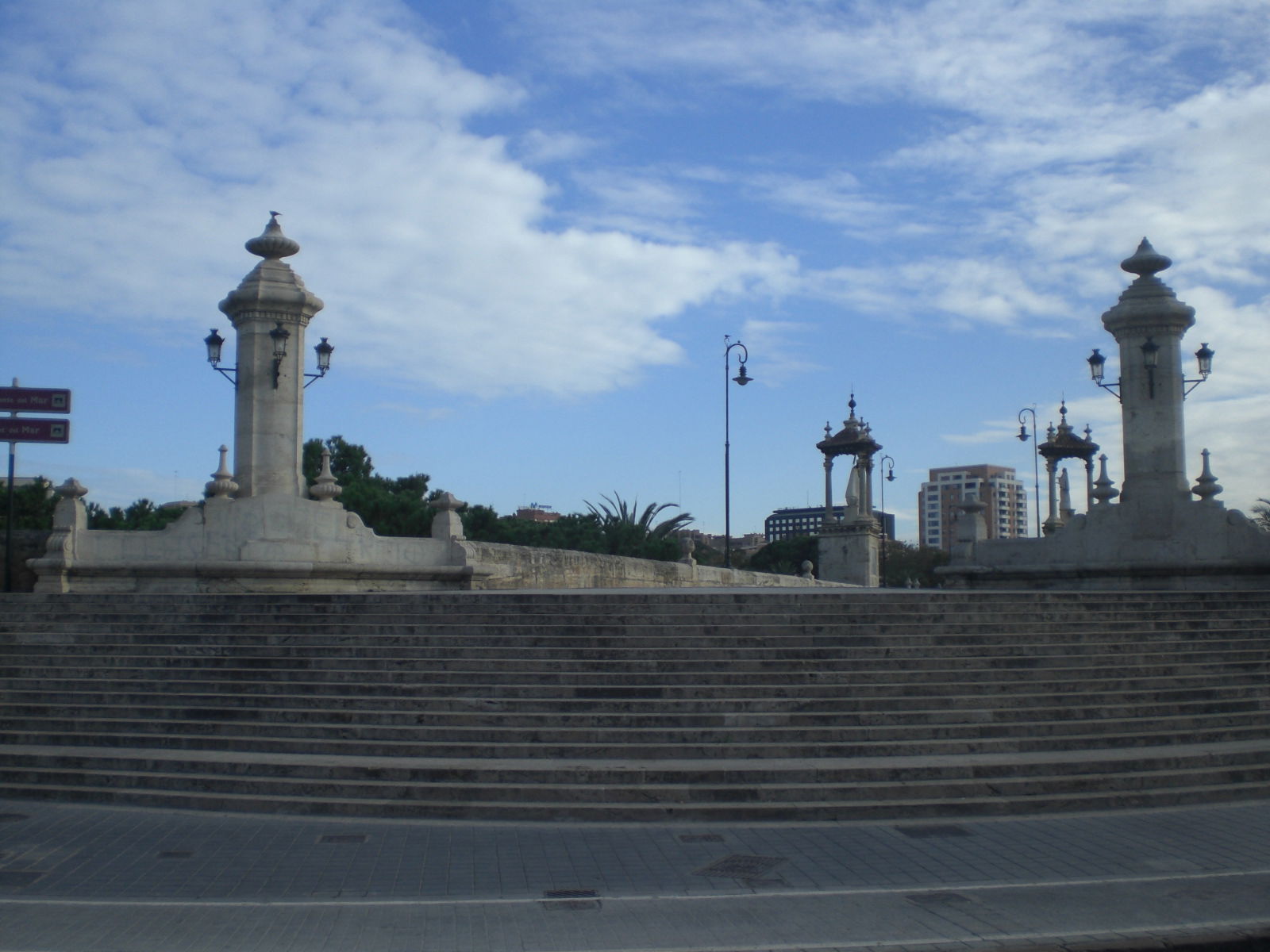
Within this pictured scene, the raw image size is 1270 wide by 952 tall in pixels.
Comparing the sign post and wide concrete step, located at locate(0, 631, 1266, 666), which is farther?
the sign post

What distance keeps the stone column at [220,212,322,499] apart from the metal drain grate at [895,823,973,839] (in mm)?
12579

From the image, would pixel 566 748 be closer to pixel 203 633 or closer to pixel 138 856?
pixel 138 856

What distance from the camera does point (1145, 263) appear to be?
64.3ft

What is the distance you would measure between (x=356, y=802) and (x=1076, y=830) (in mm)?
5540

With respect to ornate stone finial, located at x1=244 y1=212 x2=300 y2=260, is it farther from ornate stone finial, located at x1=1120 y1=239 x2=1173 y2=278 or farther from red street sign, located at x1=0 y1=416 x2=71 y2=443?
ornate stone finial, located at x1=1120 y1=239 x2=1173 y2=278

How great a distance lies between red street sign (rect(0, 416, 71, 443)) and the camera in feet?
44.7

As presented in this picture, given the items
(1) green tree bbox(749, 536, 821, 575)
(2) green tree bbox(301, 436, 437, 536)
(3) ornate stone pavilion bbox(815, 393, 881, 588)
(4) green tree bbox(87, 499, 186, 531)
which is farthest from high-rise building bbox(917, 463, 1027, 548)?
(4) green tree bbox(87, 499, 186, 531)

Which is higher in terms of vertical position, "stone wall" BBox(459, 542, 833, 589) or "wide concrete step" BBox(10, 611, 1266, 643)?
"stone wall" BBox(459, 542, 833, 589)

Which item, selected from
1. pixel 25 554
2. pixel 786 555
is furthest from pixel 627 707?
pixel 786 555

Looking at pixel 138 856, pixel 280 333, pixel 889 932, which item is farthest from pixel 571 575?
pixel 889 932

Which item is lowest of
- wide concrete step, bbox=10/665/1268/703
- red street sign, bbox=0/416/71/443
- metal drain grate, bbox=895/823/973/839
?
metal drain grate, bbox=895/823/973/839

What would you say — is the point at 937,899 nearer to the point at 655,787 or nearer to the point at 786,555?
the point at 655,787

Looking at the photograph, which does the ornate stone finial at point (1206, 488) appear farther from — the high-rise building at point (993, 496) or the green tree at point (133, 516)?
the high-rise building at point (993, 496)

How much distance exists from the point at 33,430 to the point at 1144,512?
17435 millimetres
